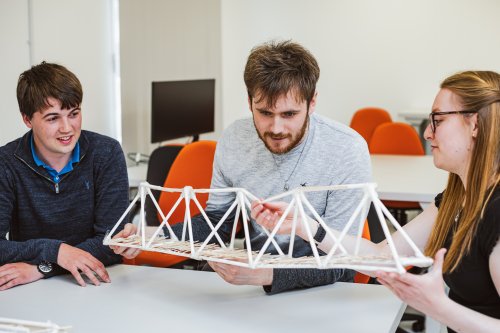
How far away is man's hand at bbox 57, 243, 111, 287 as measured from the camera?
193 centimetres

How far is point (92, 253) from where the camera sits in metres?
2.07

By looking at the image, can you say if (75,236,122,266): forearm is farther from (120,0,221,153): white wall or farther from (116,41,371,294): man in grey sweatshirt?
(120,0,221,153): white wall

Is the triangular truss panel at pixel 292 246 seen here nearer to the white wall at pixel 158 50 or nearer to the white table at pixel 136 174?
the white table at pixel 136 174

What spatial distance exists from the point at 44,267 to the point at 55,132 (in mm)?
475

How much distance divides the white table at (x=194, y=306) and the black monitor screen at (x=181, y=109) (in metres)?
2.48

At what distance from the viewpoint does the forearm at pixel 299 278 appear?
1.80 m

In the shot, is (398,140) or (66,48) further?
(398,140)

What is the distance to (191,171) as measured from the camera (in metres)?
3.05

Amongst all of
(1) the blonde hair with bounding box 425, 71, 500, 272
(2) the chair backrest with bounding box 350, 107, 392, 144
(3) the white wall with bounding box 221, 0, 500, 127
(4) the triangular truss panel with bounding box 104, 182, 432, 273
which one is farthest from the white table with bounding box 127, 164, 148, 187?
(1) the blonde hair with bounding box 425, 71, 500, 272

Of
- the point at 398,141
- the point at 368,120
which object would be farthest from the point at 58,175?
the point at 368,120

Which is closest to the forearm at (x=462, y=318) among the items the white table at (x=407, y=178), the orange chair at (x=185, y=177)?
the orange chair at (x=185, y=177)

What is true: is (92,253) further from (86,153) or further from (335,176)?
(335,176)

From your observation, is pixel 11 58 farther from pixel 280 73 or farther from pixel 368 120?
pixel 368 120

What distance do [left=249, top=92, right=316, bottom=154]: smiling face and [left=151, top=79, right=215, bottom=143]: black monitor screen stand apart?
7.57 ft
